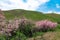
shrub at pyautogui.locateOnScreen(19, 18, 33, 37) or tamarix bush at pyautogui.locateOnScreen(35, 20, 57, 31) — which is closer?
shrub at pyautogui.locateOnScreen(19, 18, 33, 37)

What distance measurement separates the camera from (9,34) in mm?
24094

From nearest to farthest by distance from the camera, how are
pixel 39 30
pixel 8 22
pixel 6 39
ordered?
1. pixel 6 39
2. pixel 8 22
3. pixel 39 30

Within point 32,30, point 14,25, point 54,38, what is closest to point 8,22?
A: point 14,25

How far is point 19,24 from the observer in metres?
27.7

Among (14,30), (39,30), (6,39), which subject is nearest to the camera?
(6,39)

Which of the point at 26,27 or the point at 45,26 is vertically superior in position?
the point at 26,27

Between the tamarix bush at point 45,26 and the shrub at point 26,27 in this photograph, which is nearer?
the shrub at point 26,27

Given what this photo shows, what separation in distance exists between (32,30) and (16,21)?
80.8 inches

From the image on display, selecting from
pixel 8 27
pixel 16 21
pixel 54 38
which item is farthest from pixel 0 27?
pixel 54 38

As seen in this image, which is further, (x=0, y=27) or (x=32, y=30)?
(x=32, y=30)

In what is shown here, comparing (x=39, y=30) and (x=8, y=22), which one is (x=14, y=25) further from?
(x=39, y=30)

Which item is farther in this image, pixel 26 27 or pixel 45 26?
pixel 45 26

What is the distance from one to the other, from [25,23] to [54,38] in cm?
565

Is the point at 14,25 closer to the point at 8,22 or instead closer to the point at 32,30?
the point at 8,22
